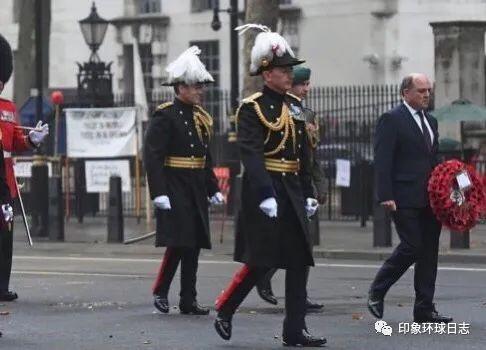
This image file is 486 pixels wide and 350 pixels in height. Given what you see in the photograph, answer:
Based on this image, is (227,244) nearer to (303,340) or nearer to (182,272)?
(182,272)

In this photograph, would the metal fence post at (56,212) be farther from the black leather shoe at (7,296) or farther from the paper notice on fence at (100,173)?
the black leather shoe at (7,296)

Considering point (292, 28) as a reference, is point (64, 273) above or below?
below

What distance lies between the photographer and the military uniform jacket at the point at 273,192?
10.1m

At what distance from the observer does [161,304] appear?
12.3 meters

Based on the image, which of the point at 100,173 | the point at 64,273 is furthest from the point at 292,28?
the point at 64,273

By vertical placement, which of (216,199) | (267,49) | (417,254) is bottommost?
(417,254)

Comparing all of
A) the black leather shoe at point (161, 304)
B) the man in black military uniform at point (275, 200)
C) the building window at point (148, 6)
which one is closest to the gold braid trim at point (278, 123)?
the man in black military uniform at point (275, 200)

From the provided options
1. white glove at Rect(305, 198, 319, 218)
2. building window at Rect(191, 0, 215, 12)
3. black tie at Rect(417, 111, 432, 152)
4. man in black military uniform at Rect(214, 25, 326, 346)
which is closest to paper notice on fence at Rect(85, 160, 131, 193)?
black tie at Rect(417, 111, 432, 152)

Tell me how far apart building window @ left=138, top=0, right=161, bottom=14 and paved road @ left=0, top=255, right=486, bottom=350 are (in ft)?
87.0

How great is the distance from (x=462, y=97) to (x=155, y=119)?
1501 cm

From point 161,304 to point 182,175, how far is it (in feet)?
3.41

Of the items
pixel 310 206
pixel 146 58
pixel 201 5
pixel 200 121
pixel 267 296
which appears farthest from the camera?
pixel 146 58

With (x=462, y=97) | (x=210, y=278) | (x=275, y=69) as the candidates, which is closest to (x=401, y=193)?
(x=275, y=69)

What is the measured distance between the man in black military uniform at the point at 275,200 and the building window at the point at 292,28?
30.5 metres
